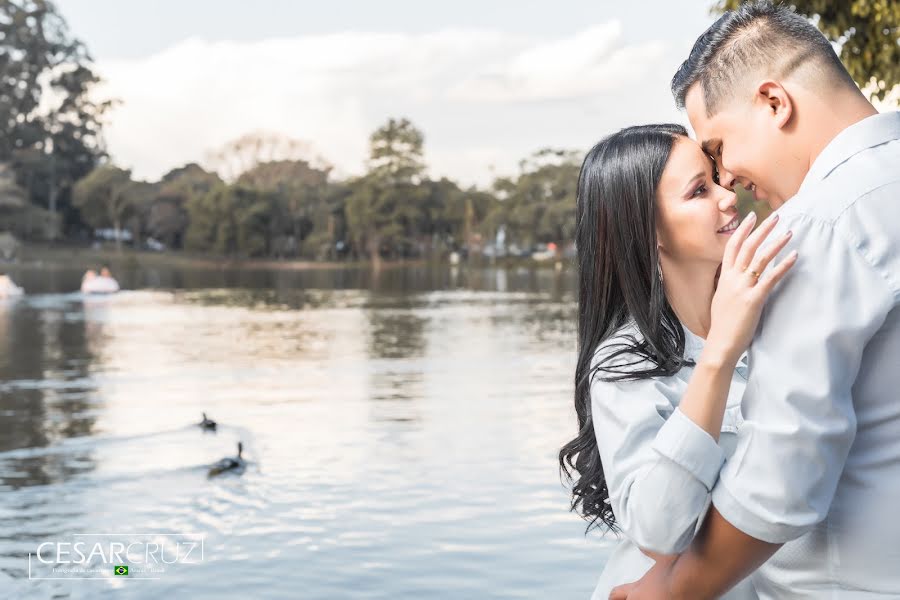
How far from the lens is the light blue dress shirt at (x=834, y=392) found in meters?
1.38

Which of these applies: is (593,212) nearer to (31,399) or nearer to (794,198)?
(794,198)

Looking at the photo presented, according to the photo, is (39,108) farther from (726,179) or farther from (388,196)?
(726,179)

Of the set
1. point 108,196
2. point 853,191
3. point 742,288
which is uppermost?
point 108,196

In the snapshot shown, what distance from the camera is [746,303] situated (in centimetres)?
149

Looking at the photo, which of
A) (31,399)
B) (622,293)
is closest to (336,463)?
(31,399)

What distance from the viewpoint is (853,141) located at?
1.50 metres

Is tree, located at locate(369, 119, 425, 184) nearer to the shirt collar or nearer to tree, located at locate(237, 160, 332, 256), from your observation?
tree, located at locate(237, 160, 332, 256)

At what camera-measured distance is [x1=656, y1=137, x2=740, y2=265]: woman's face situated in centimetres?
200

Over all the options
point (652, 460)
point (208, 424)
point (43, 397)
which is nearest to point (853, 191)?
point (652, 460)

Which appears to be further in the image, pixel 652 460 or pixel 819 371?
pixel 652 460

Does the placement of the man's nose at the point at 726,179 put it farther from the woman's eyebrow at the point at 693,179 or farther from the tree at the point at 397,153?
the tree at the point at 397,153

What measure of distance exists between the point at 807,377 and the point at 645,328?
0.66 meters

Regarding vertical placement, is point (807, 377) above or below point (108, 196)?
below

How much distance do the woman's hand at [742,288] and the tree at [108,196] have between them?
6736cm
